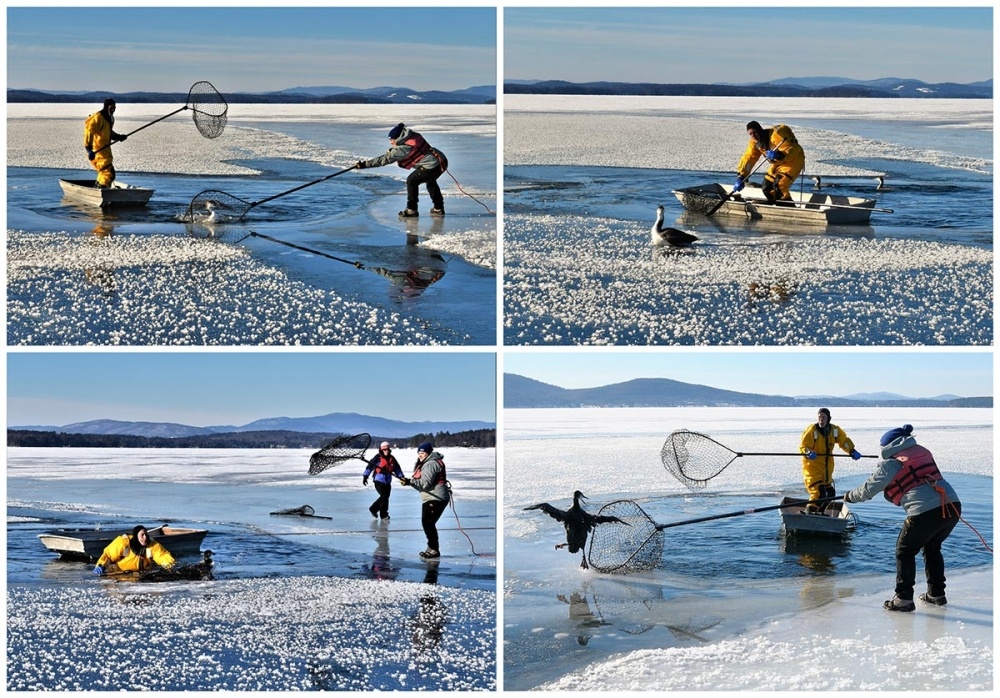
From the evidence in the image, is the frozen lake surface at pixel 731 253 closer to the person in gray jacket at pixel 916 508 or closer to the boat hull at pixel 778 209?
the boat hull at pixel 778 209

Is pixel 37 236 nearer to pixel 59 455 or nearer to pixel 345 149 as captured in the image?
pixel 59 455

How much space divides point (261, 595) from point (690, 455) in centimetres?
347

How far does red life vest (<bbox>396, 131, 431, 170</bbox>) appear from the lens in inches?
469

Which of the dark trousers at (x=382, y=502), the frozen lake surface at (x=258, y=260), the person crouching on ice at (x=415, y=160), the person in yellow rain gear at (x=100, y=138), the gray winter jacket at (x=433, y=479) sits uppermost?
the person in yellow rain gear at (x=100, y=138)

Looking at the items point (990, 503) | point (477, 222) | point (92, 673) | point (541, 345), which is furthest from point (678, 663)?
point (477, 222)

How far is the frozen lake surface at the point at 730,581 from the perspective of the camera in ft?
22.6

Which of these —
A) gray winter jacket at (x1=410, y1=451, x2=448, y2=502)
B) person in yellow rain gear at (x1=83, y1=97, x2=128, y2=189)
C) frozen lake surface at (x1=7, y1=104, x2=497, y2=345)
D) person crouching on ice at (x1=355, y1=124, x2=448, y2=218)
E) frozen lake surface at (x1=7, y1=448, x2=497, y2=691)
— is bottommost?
frozen lake surface at (x1=7, y1=448, x2=497, y2=691)

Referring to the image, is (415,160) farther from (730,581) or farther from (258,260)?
(730,581)

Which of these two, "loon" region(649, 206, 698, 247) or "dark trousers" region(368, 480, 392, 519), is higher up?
"loon" region(649, 206, 698, 247)

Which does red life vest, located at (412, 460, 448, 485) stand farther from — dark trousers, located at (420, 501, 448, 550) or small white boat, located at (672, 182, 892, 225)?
small white boat, located at (672, 182, 892, 225)

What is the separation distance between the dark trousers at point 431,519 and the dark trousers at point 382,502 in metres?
1.29

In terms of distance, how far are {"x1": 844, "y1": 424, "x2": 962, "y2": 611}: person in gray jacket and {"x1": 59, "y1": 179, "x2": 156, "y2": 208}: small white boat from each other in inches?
341

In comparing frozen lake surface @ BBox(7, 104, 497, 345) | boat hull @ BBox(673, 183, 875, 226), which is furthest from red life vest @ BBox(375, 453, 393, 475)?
boat hull @ BBox(673, 183, 875, 226)

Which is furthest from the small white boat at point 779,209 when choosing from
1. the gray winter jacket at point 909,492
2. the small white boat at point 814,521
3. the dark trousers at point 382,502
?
the gray winter jacket at point 909,492
